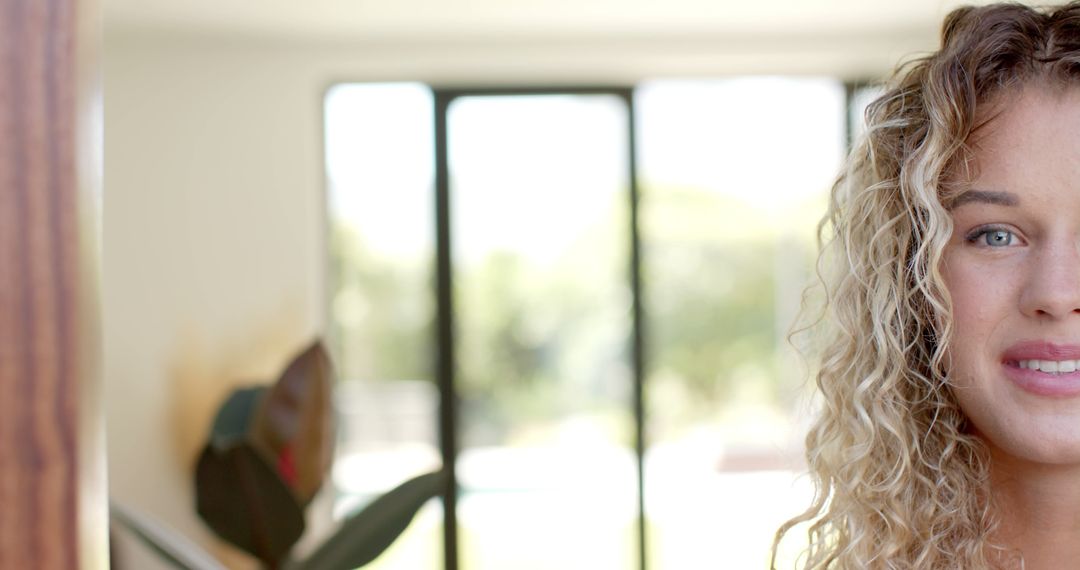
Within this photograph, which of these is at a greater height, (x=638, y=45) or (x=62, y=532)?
(x=638, y=45)

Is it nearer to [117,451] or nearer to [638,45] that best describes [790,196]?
[638,45]

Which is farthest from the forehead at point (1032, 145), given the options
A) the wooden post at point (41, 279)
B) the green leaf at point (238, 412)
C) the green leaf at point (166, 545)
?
the green leaf at point (238, 412)

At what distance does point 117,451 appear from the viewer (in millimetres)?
4734

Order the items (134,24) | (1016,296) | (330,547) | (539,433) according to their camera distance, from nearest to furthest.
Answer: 1. (1016,296)
2. (330,547)
3. (134,24)
4. (539,433)

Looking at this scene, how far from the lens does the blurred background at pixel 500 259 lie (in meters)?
4.77

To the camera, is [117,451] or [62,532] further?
[117,451]

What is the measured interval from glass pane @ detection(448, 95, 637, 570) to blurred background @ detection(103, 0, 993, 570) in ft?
0.04

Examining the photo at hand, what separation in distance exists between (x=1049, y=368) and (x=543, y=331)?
4352mm

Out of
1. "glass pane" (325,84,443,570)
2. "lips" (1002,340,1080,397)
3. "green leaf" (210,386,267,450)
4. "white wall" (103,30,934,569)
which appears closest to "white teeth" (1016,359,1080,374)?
"lips" (1002,340,1080,397)

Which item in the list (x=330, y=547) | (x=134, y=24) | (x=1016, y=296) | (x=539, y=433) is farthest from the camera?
(x=539, y=433)

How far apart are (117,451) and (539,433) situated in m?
2.00

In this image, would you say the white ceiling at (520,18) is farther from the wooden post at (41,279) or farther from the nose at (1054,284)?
the wooden post at (41,279)

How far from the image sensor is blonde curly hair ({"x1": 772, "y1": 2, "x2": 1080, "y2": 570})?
96 cm

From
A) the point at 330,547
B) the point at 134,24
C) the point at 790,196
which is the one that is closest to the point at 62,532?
the point at 330,547
